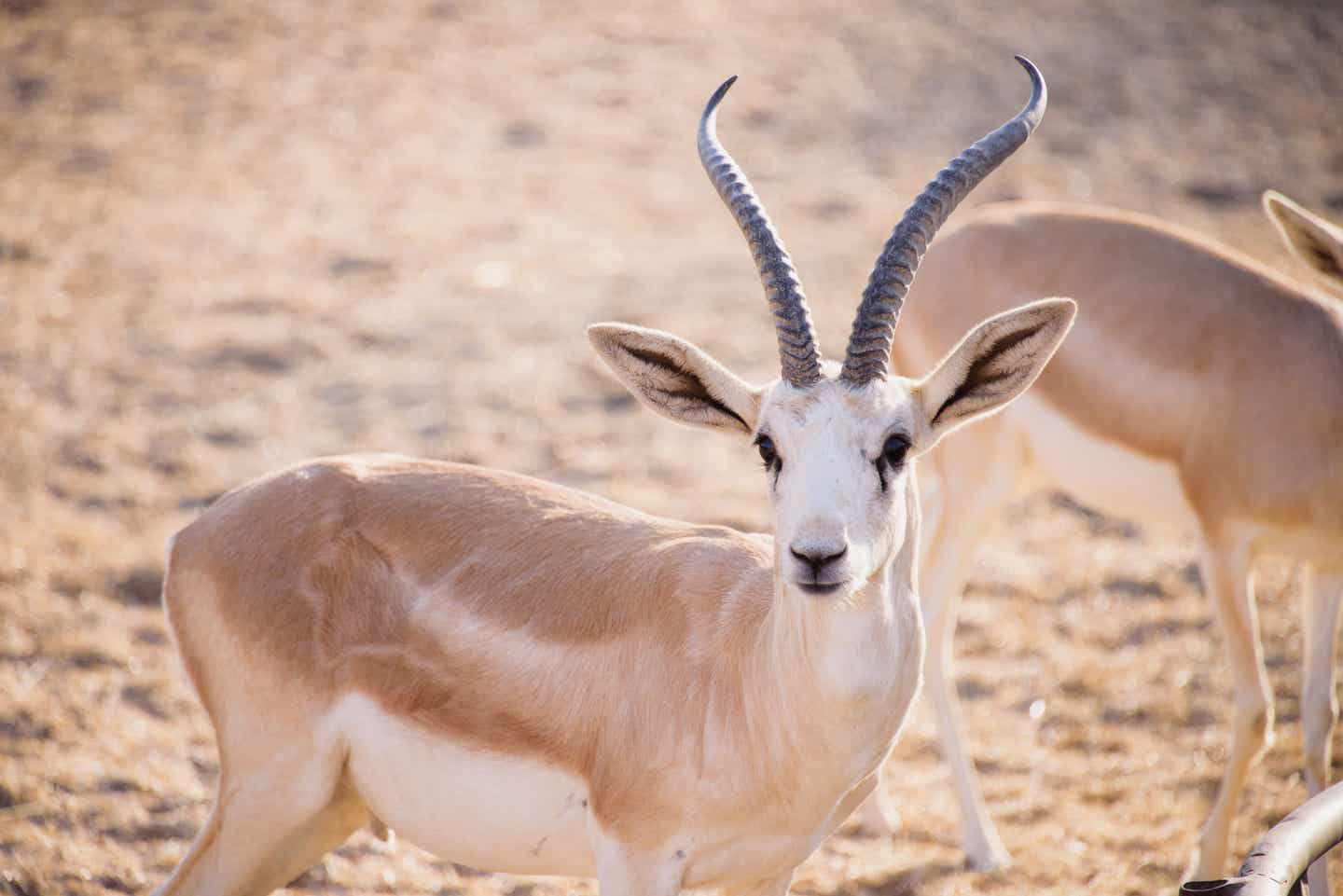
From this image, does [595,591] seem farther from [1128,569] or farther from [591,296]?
[591,296]

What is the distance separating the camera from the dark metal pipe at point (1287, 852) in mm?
2854

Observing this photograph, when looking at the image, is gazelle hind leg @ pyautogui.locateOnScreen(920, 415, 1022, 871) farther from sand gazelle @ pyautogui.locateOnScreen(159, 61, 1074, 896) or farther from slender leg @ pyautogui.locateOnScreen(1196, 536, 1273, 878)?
sand gazelle @ pyautogui.locateOnScreen(159, 61, 1074, 896)

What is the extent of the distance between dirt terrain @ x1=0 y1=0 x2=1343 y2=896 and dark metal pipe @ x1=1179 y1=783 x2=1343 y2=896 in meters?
2.23

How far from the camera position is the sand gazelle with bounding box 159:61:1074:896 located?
3568mm

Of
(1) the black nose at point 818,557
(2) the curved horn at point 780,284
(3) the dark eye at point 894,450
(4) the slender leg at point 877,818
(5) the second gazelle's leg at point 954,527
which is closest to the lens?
(1) the black nose at point 818,557

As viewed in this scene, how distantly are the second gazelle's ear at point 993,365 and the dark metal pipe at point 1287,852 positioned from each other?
1.26 metres

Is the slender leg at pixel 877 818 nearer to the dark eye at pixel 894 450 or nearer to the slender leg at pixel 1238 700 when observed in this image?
the slender leg at pixel 1238 700

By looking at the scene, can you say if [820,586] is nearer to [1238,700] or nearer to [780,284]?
[780,284]

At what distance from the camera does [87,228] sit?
11000 millimetres

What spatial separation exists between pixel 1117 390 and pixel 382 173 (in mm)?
8337

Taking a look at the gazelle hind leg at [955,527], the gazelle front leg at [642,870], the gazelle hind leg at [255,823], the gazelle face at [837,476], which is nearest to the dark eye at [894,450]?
the gazelle face at [837,476]

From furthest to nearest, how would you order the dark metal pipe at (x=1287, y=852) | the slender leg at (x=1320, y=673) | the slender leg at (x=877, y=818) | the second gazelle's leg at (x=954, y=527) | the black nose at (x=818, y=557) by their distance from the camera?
the second gazelle's leg at (x=954, y=527), the slender leg at (x=877, y=818), the slender leg at (x=1320, y=673), the black nose at (x=818, y=557), the dark metal pipe at (x=1287, y=852)

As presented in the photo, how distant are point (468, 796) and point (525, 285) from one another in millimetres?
7324

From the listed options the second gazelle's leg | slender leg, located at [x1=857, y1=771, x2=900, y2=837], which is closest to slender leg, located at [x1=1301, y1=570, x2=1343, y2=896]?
the second gazelle's leg
